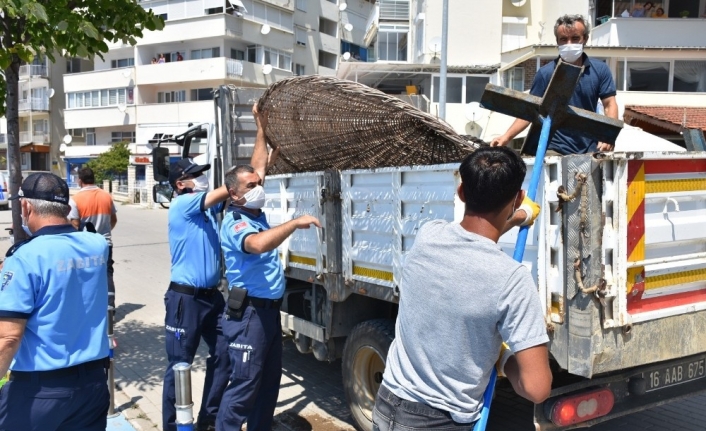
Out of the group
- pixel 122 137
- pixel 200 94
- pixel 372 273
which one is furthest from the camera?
pixel 122 137

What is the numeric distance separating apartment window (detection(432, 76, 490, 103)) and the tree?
2333 centimetres

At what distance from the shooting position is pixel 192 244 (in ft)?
15.5

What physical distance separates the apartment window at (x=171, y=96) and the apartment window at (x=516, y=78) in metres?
22.9

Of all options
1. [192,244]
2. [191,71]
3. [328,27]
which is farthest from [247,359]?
[328,27]

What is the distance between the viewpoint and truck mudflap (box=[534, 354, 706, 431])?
11.1ft

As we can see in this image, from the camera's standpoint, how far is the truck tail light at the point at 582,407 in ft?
11.1

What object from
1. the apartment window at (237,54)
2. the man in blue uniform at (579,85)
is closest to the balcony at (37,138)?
the apartment window at (237,54)

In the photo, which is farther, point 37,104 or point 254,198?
point 37,104

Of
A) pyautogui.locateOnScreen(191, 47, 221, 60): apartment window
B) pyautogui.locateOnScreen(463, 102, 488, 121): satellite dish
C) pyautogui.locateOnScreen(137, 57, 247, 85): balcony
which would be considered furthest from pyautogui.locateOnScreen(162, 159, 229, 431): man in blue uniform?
pyautogui.locateOnScreen(191, 47, 221, 60): apartment window

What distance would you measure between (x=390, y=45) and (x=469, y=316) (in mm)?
37236

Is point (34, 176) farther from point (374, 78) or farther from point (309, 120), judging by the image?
point (374, 78)

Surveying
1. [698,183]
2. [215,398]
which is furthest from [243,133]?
[698,183]

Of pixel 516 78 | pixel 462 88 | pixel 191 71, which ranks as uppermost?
pixel 191 71

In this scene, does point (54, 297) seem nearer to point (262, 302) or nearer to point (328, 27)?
point (262, 302)
